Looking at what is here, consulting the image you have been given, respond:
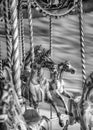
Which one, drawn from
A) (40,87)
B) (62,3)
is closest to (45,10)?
(62,3)

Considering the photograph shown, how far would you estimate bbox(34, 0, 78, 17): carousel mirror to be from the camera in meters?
3.76

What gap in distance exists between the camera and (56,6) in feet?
13.6

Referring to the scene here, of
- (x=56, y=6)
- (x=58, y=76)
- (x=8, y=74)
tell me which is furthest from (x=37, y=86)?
(x=8, y=74)

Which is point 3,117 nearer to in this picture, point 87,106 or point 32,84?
point 87,106

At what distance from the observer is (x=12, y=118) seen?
71.1 inches

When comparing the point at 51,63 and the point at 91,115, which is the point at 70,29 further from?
the point at 91,115

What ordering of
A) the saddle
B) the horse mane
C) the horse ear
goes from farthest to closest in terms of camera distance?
the horse mane → the saddle → the horse ear

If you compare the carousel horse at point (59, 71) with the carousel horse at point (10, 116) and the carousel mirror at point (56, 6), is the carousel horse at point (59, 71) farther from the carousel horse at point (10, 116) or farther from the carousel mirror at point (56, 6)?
the carousel horse at point (10, 116)

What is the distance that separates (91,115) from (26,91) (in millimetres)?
1052

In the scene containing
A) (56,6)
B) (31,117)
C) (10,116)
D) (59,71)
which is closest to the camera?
(10,116)

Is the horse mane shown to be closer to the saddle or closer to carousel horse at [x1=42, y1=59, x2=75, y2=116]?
the saddle

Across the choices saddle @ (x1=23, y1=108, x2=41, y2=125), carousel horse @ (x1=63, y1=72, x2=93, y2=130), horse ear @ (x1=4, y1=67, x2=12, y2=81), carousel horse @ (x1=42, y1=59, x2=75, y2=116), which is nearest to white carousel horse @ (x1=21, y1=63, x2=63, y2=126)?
carousel horse @ (x1=42, y1=59, x2=75, y2=116)

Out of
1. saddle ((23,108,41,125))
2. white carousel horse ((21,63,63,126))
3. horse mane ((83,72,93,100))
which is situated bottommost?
white carousel horse ((21,63,63,126))

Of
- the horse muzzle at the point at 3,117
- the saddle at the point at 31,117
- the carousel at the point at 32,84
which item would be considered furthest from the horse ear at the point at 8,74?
the saddle at the point at 31,117
